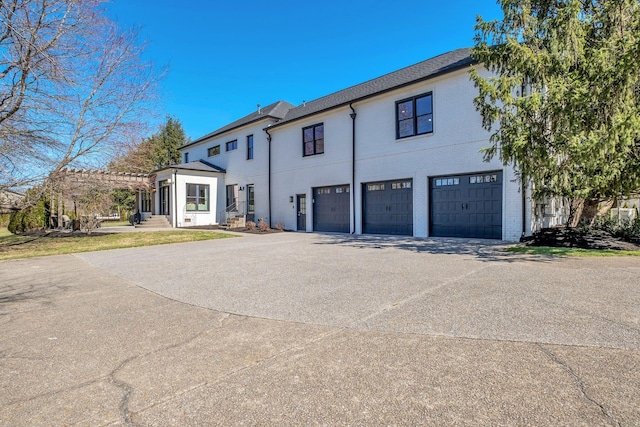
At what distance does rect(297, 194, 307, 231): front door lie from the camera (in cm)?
1877

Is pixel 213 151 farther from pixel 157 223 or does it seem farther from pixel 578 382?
pixel 578 382

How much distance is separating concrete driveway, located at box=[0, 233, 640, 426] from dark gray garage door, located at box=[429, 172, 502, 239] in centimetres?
553

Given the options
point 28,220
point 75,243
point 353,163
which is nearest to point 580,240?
point 353,163

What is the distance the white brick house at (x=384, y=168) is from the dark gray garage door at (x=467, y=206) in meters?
0.03

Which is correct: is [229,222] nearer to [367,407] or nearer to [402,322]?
[402,322]

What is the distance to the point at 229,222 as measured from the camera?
69.9 ft

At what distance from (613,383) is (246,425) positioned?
8.39 ft

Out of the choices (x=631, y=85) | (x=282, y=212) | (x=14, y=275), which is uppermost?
(x=631, y=85)

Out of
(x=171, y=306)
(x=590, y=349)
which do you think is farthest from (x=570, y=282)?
(x=171, y=306)

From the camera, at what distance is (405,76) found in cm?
1534

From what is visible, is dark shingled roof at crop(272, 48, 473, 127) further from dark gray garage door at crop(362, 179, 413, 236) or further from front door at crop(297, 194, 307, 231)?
front door at crop(297, 194, 307, 231)

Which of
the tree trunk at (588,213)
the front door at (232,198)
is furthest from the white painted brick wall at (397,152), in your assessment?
the front door at (232,198)

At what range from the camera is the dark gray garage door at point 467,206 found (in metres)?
11.9

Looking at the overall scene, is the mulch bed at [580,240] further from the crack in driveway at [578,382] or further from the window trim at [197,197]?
the window trim at [197,197]
